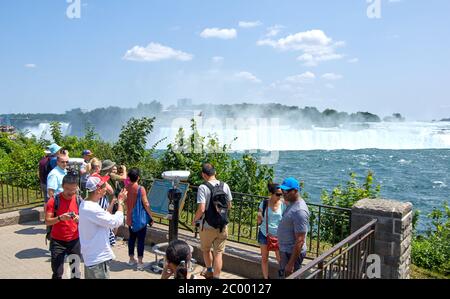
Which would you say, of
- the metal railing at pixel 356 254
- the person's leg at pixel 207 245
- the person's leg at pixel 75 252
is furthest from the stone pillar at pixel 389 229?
the person's leg at pixel 75 252

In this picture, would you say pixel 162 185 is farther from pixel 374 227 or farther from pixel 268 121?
pixel 268 121

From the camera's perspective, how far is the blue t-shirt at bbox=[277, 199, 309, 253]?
16.1 ft

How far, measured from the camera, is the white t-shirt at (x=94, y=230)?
4383 millimetres

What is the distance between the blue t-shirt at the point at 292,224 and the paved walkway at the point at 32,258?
1952 mm

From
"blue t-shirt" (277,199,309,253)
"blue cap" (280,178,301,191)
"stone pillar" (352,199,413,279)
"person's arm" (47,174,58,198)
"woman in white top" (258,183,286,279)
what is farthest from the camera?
"person's arm" (47,174,58,198)

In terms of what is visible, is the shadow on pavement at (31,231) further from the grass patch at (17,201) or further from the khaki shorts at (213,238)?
the khaki shorts at (213,238)

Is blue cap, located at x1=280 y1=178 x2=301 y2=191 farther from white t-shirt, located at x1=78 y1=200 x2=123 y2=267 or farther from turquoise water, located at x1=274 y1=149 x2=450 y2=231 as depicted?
turquoise water, located at x1=274 y1=149 x2=450 y2=231

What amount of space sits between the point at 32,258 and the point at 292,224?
502 centimetres

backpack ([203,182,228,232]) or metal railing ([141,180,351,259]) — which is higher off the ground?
backpack ([203,182,228,232])

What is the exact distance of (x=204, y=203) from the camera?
584 cm

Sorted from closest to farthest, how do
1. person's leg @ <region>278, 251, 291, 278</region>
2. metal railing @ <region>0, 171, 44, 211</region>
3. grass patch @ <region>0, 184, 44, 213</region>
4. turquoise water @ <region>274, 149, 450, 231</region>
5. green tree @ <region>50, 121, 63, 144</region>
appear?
person's leg @ <region>278, 251, 291, 278</region> → grass patch @ <region>0, 184, 44, 213</region> → metal railing @ <region>0, 171, 44, 211</region> → green tree @ <region>50, 121, 63, 144</region> → turquoise water @ <region>274, 149, 450, 231</region>

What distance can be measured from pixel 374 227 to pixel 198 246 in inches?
121

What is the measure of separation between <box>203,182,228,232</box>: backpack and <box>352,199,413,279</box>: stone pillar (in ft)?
6.03

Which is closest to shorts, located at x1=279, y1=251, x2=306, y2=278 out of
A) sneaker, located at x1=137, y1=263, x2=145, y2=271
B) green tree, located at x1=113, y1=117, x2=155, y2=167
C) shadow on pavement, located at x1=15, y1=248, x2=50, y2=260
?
sneaker, located at x1=137, y1=263, x2=145, y2=271
